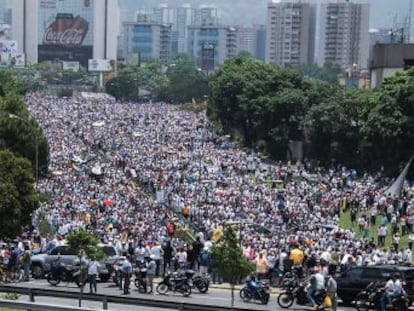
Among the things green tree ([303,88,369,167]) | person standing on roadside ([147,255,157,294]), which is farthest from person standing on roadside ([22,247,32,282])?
green tree ([303,88,369,167])

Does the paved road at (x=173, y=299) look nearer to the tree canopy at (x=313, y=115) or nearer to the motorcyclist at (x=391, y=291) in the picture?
the motorcyclist at (x=391, y=291)

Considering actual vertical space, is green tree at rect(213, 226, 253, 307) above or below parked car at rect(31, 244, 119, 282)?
above

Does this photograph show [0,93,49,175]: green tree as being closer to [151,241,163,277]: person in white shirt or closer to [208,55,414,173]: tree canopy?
[208,55,414,173]: tree canopy

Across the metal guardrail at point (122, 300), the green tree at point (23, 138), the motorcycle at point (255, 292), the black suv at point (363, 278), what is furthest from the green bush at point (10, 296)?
the green tree at point (23, 138)

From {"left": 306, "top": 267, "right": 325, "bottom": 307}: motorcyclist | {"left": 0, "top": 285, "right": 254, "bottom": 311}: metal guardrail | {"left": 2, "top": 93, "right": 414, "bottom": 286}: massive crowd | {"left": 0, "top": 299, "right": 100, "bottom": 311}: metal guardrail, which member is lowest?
{"left": 2, "top": 93, "right": 414, "bottom": 286}: massive crowd

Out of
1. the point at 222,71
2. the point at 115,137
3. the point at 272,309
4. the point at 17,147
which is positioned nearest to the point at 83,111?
the point at 222,71
